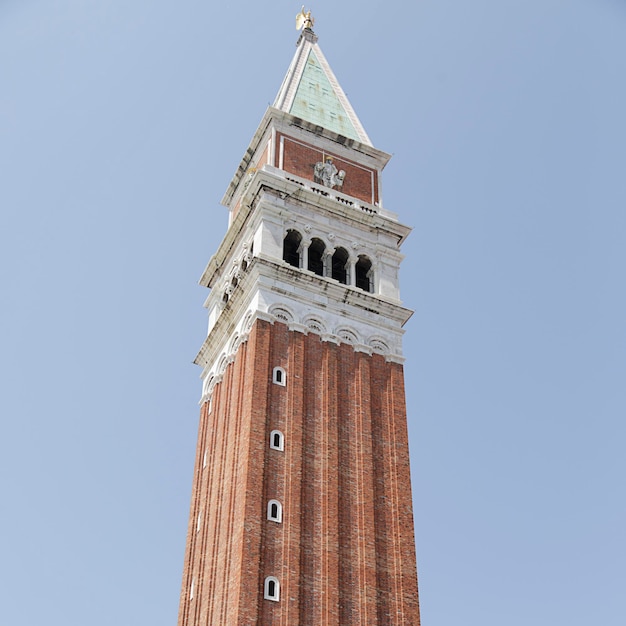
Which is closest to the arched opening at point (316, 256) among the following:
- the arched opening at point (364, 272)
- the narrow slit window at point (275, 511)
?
the arched opening at point (364, 272)

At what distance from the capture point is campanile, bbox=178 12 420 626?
4309 centimetres

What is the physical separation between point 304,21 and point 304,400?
1563 inches

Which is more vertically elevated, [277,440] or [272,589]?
[277,440]

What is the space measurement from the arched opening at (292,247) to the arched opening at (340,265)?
2392 millimetres

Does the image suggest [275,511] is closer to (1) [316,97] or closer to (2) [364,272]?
(2) [364,272]

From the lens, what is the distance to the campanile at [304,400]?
4309cm

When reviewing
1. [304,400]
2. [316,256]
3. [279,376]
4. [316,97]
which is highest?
[316,97]

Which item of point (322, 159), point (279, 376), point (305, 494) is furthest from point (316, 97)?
point (305, 494)

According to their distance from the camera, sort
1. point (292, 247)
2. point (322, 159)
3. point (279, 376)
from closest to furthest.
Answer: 1. point (279, 376)
2. point (292, 247)
3. point (322, 159)

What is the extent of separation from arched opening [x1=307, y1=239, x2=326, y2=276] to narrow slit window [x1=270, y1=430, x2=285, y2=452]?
1228 cm

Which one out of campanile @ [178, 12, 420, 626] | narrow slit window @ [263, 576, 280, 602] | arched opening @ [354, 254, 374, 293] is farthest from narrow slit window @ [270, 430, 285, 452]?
arched opening @ [354, 254, 374, 293]

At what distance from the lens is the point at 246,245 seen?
57.0 metres

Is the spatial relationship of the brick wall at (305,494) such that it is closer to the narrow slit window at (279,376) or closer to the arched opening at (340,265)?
the narrow slit window at (279,376)

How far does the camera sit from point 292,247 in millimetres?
56312
